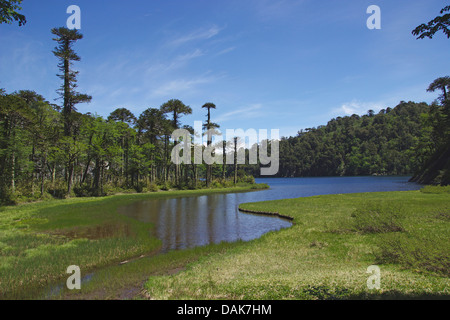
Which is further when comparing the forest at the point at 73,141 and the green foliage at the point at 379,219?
the forest at the point at 73,141

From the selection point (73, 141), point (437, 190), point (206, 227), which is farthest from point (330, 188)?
point (73, 141)

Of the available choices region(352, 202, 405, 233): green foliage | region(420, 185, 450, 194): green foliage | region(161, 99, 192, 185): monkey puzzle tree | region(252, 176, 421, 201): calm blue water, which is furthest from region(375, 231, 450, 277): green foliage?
region(161, 99, 192, 185): monkey puzzle tree

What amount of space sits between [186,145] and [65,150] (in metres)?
31.4

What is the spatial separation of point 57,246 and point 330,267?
15526 millimetres

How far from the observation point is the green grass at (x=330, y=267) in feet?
24.5

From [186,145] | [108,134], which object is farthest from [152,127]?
[108,134]

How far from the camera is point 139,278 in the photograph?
10.9 meters

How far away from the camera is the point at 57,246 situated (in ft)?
49.4

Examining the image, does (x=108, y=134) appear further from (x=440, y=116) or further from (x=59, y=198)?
(x=440, y=116)

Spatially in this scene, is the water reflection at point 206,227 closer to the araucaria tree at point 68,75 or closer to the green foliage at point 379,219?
the green foliage at point 379,219

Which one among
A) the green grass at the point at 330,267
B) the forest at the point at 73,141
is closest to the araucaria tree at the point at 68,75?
the forest at the point at 73,141

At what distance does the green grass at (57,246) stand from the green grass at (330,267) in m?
2.98

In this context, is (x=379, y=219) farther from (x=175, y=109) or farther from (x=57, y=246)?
(x=175, y=109)
